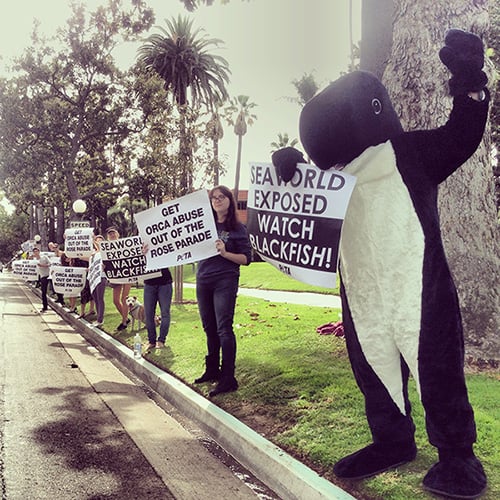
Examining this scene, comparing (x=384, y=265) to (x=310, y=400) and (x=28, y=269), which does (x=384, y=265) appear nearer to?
(x=310, y=400)

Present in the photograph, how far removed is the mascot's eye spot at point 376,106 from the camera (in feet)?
11.6

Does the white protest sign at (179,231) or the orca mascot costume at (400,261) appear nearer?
the orca mascot costume at (400,261)

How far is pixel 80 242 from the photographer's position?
42.3 feet

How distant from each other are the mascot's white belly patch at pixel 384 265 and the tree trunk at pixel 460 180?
122 inches

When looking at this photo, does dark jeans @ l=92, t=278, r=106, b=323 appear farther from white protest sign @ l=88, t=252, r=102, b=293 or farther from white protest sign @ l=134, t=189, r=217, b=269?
white protest sign @ l=134, t=189, r=217, b=269

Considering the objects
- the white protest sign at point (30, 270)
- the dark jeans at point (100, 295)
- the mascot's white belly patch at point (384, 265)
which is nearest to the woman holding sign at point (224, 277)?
the mascot's white belly patch at point (384, 265)

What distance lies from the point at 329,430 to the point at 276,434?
16.3 inches

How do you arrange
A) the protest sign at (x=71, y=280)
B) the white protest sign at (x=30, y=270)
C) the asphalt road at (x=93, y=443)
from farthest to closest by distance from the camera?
the white protest sign at (x=30, y=270)
the protest sign at (x=71, y=280)
the asphalt road at (x=93, y=443)

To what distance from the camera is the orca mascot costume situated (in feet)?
10.6

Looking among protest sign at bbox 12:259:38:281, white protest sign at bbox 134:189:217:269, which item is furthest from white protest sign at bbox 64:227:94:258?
protest sign at bbox 12:259:38:281

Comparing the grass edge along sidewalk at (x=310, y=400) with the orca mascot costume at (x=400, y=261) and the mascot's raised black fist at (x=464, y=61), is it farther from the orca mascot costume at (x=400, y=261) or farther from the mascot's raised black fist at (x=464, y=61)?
the mascot's raised black fist at (x=464, y=61)

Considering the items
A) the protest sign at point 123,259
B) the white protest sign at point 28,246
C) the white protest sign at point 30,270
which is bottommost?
the white protest sign at point 30,270

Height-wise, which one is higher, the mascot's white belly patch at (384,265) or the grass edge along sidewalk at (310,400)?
the mascot's white belly patch at (384,265)

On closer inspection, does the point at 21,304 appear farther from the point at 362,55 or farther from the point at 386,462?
the point at 386,462
